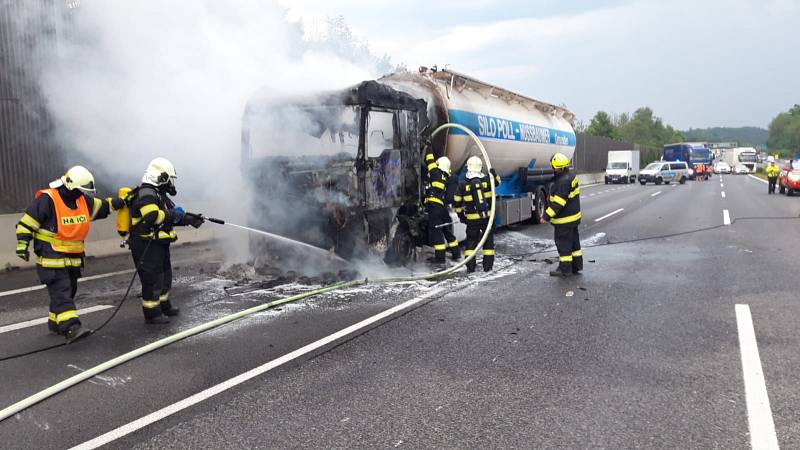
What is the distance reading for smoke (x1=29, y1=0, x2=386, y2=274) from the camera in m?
7.73

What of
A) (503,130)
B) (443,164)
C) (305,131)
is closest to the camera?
(305,131)

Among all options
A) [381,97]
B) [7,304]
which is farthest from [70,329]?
[381,97]

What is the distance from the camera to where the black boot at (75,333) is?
16.8 feet

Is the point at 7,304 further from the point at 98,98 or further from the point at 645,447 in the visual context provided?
the point at 645,447

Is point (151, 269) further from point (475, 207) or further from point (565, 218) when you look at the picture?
point (565, 218)

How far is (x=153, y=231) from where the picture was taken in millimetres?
5574

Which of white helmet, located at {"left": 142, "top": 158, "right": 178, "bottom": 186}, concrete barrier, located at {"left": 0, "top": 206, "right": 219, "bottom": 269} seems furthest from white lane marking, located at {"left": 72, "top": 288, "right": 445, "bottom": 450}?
concrete barrier, located at {"left": 0, "top": 206, "right": 219, "bottom": 269}

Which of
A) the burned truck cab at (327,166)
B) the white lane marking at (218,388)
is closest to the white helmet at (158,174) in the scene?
the burned truck cab at (327,166)

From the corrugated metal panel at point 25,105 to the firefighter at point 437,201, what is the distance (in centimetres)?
559

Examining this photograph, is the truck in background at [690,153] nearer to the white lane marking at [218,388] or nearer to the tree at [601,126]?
the tree at [601,126]

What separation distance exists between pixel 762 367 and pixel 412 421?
8.93ft

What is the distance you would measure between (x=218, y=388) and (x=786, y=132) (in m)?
171

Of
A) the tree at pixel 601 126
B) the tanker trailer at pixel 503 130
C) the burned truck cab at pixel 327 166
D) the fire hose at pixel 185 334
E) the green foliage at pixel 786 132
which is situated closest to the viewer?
the fire hose at pixel 185 334

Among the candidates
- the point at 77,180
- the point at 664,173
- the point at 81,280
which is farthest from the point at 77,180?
the point at 664,173
